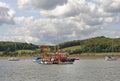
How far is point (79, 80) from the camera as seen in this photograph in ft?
277

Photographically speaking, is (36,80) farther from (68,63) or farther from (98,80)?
(68,63)

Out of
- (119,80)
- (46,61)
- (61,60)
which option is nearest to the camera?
(119,80)

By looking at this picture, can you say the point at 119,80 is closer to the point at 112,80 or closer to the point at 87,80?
the point at 112,80

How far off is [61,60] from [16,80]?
95.8 metres

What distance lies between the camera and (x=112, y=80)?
83062 millimetres

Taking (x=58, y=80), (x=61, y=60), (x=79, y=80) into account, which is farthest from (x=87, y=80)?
(x=61, y=60)

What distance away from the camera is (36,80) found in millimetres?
86250

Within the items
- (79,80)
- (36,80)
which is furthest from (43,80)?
(79,80)

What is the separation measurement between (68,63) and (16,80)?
99.5 m

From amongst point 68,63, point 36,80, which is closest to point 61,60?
point 68,63

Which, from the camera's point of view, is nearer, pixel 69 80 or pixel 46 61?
pixel 69 80

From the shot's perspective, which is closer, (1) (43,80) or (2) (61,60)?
(1) (43,80)

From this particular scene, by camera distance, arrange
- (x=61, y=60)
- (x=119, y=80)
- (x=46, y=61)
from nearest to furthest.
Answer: (x=119, y=80) → (x=61, y=60) → (x=46, y=61)

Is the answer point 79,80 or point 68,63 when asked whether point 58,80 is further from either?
point 68,63
